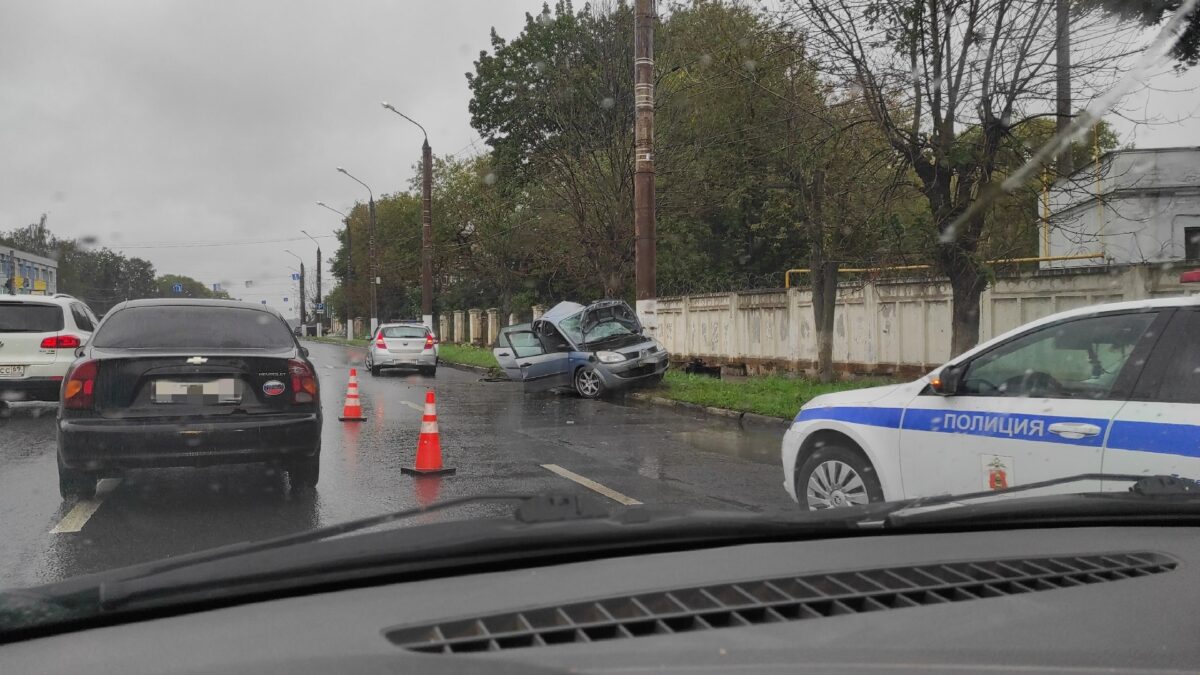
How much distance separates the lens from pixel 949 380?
5199mm

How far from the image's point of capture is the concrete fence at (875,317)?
14.2 m

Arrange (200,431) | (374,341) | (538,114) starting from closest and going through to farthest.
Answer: (200,431)
(374,341)
(538,114)

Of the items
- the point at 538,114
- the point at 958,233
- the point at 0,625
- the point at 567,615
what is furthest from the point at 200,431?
the point at 538,114

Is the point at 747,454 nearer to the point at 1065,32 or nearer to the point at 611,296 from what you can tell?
the point at 1065,32

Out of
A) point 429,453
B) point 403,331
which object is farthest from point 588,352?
point 403,331

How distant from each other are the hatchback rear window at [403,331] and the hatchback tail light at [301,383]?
18479 millimetres

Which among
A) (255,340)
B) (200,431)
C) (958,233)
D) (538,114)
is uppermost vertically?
(538,114)

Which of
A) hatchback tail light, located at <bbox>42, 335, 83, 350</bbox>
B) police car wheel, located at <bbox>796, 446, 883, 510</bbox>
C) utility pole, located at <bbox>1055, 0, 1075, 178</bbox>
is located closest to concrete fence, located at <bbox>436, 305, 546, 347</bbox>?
hatchback tail light, located at <bbox>42, 335, 83, 350</bbox>

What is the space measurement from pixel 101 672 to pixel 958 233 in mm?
10873

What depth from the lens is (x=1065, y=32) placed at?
34.0ft

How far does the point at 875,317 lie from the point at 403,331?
13037 mm

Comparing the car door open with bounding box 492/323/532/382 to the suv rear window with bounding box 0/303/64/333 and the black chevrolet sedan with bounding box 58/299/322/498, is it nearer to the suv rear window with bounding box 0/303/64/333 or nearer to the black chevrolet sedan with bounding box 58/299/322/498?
the suv rear window with bounding box 0/303/64/333

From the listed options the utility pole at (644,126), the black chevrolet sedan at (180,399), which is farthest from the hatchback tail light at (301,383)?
the utility pole at (644,126)

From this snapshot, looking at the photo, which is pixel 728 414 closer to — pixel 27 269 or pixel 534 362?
pixel 534 362
